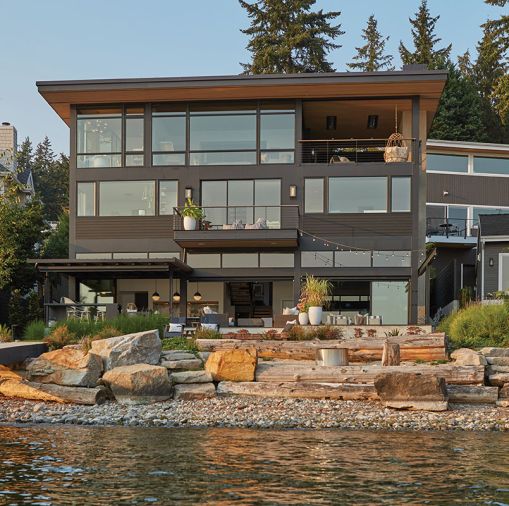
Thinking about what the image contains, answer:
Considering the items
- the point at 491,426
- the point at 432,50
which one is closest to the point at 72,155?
the point at 491,426

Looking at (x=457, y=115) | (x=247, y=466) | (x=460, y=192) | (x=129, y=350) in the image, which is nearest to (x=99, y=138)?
(x=129, y=350)

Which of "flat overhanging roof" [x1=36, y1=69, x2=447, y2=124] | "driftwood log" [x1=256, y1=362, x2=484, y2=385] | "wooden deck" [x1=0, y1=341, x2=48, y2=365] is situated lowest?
"driftwood log" [x1=256, y1=362, x2=484, y2=385]

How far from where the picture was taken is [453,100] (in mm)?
47969

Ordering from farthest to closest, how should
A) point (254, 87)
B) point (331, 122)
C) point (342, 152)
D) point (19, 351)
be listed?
point (331, 122)
point (342, 152)
point (254, 87)
point (19, 351)

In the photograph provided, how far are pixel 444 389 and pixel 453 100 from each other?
1377 inches

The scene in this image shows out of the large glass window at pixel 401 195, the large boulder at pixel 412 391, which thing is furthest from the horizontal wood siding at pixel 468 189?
the large boulder at pixel 412 391

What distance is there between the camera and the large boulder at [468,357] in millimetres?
17719

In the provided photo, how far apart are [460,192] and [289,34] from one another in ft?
61.1

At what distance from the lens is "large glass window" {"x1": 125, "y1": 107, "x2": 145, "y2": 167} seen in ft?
93.2

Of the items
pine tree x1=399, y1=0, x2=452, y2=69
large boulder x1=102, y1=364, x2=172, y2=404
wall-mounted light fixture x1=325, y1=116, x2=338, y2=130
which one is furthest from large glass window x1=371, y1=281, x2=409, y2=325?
pine tree x1=399, y1=0, x2=452, y2=69

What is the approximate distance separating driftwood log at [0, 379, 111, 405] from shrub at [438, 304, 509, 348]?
8.72m

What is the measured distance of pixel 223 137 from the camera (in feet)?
92.5

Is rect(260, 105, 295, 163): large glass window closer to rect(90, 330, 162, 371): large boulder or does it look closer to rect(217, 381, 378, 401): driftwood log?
rect(90, 330, 162, 371): large boulder

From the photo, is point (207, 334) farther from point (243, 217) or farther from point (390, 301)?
point (390, 301)
